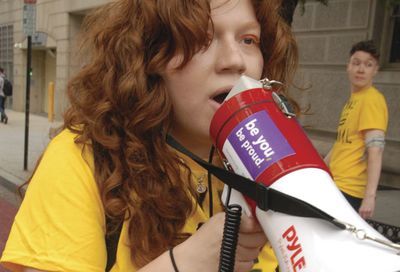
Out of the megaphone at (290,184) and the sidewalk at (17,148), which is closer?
the megaphone at (290,184)

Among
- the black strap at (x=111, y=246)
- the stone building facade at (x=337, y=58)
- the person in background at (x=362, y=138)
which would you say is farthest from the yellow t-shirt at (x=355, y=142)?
the stone building facade at (x=337, y=58)

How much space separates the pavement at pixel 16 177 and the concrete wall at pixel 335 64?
1.17 m

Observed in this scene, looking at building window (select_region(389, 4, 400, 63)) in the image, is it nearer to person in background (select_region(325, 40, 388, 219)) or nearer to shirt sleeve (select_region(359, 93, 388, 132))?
person in background (select_region(325, 40, 388, 219))

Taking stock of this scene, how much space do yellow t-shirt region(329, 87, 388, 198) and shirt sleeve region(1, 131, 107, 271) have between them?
2752 mm

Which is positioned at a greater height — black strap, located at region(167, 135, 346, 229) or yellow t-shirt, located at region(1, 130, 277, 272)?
black strap, located at region(167, 135, 346, 229)

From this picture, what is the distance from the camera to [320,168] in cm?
99

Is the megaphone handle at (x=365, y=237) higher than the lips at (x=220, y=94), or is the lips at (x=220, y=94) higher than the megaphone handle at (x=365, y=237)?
the lips at (x=220, y=94)

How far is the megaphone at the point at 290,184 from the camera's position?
83 cm

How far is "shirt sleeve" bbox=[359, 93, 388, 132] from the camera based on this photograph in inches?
135

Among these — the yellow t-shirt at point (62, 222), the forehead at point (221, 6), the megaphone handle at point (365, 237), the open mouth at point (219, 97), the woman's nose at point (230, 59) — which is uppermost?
the forehead at point (221, 6)

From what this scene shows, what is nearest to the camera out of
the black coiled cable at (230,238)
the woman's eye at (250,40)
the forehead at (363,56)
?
the black coiled cable at (230,238)

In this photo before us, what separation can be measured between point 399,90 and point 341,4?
174cm

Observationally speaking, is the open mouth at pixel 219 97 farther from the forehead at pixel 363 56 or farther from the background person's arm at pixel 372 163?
the forehead at pixel 363 56

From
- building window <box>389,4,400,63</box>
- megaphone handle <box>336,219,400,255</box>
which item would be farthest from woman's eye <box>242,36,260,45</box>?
building window <box>389,4,400,63</box>
